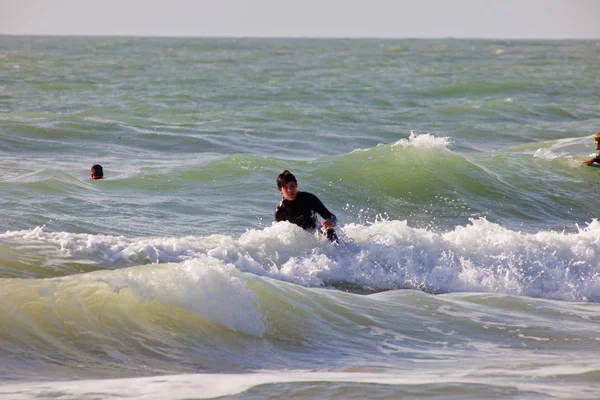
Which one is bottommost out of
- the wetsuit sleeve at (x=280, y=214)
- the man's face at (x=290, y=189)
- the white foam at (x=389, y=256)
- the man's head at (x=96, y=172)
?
the white foam at (x=389, y=256)

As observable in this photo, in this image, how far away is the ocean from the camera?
7047 mm

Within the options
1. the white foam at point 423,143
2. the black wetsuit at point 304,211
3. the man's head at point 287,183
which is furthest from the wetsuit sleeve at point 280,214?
the white foam at point 423,143

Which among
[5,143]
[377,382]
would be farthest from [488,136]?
[377,382]

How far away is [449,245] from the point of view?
483 inches

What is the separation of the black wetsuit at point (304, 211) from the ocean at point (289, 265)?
15 cm

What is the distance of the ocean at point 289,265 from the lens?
7.05m

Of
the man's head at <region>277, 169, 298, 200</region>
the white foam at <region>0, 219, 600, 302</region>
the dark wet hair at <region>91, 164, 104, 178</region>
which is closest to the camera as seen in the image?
the man's head at <region>277, 169, 298, 200</region>

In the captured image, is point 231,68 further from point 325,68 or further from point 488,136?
point 488,136

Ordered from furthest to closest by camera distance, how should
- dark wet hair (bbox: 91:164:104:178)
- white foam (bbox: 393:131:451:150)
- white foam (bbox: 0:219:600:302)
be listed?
white foam (bbox: 393:131:451:150)
dark wet hair (bbox: 91:164:104:178)
white foam (bbox: 0:219:600:302)

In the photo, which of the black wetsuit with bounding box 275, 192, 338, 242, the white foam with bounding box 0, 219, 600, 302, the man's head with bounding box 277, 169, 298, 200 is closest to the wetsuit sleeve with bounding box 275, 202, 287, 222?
the black wetsuit with bounding box 275, 192, 338, 242

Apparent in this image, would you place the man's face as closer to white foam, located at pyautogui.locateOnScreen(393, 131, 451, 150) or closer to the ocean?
the ocean

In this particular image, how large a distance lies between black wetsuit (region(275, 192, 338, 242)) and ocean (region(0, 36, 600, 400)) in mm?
149

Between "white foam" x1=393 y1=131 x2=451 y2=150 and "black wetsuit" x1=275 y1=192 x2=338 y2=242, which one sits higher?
"white foam" x1=393 y1=131 x2=451 y2=150

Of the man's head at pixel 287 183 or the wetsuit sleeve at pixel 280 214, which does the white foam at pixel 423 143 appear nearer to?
the wetsuit sleeve at pixel 280 214
